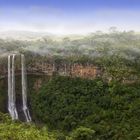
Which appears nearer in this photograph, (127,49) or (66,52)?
(66,52)

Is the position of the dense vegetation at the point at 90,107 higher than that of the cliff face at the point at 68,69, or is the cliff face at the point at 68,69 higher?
the cliff face at the point at 68,69

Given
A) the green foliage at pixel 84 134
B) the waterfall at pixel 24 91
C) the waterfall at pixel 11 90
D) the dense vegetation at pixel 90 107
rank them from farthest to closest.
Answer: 1. the waterfall at pixel 11 90
2. the waterfall at pixel 24 91
3. the dense vegetation at pixel 90 107
4. the green foliage at pixel 84 134

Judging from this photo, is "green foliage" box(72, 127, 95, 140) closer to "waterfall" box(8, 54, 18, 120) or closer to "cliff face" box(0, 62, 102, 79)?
"cliff face" box(0, 62, 102, 79)

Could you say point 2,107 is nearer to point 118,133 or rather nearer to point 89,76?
point 89,76

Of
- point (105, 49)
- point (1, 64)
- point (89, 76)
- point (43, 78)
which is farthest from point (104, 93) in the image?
point (105, 49)

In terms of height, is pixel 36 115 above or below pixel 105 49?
below

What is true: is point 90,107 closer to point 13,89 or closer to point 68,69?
point 68,69

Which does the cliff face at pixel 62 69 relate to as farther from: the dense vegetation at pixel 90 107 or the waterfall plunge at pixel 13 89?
the dense vegetation at pixel 90 107

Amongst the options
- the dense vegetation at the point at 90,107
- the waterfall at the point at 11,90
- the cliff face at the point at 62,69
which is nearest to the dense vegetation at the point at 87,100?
the dense vegetation at the point at 90,107

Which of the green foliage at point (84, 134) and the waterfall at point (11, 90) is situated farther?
the waterfall at point (11, 90)
